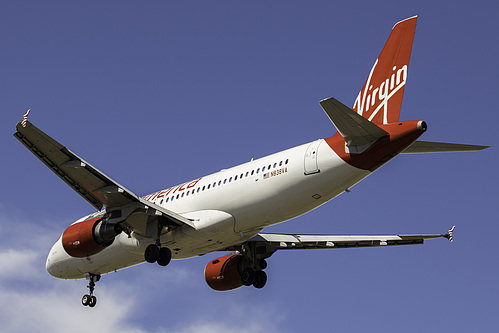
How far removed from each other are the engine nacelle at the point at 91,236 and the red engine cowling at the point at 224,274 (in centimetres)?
685

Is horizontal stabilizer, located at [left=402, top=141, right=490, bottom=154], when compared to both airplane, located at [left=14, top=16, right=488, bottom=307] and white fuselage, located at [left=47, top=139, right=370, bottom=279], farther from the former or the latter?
white fuselage, located at [left=47, top=139, right=370, bottom=279]

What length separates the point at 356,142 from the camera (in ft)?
86.0

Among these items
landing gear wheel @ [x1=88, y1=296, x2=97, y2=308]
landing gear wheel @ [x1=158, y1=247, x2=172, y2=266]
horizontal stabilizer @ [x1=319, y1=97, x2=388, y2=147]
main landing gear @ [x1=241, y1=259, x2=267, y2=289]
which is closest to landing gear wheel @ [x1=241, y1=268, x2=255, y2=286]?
main landing gear @ [x1=241, y1=259, x2=267, y2=289]

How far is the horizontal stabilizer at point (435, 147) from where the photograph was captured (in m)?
25.7

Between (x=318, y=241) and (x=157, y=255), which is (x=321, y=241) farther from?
(x=157, y=255)

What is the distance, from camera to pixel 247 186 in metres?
28.9

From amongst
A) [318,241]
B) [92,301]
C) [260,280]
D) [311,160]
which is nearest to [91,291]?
[92,301]

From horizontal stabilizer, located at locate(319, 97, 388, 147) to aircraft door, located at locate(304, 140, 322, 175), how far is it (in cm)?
145

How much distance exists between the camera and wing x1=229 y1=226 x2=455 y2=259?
35.0m

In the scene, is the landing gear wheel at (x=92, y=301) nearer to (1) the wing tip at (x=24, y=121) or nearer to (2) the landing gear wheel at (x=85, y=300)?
(2) the landing gear wheel at (x=85, y=300)

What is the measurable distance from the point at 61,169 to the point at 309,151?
9.65 m

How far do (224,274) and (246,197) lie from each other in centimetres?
805

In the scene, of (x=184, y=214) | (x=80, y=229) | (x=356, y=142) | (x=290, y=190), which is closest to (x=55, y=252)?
(x=80, y=229)

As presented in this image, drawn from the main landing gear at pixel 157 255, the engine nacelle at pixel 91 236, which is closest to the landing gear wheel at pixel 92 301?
the engine nacelle at pixel 91 236
